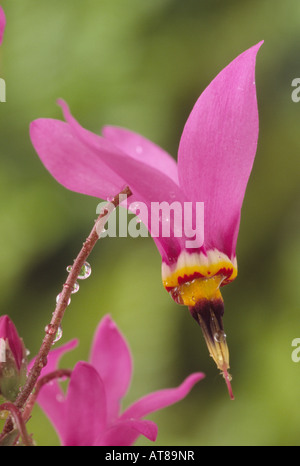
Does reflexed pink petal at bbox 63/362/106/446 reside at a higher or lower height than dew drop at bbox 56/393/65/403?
lower

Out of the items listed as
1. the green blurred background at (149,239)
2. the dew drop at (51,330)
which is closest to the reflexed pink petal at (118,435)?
the dew drop at (51,330)

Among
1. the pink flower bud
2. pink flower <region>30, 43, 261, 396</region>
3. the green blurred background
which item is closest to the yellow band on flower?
pink flower <region>30, 43, 261, 396</region>

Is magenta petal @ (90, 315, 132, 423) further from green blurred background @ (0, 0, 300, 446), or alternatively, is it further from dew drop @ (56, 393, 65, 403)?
green blurred background @ (0, 0, 300, 446)

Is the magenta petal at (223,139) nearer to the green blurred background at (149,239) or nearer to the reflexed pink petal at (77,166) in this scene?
the reflexed pink petal at (77,166)

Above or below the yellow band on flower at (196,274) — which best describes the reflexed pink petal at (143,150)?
above

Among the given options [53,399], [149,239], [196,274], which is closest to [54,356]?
[53,399]

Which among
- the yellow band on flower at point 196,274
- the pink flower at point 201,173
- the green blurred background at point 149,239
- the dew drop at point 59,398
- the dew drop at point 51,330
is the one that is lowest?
the dew drop at point 59,398

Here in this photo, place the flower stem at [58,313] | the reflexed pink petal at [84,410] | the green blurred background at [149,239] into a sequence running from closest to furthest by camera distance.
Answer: the flower stem at [58,313]
the reflexed pink petal at [84,410]
the green blurred background at [149,239]
